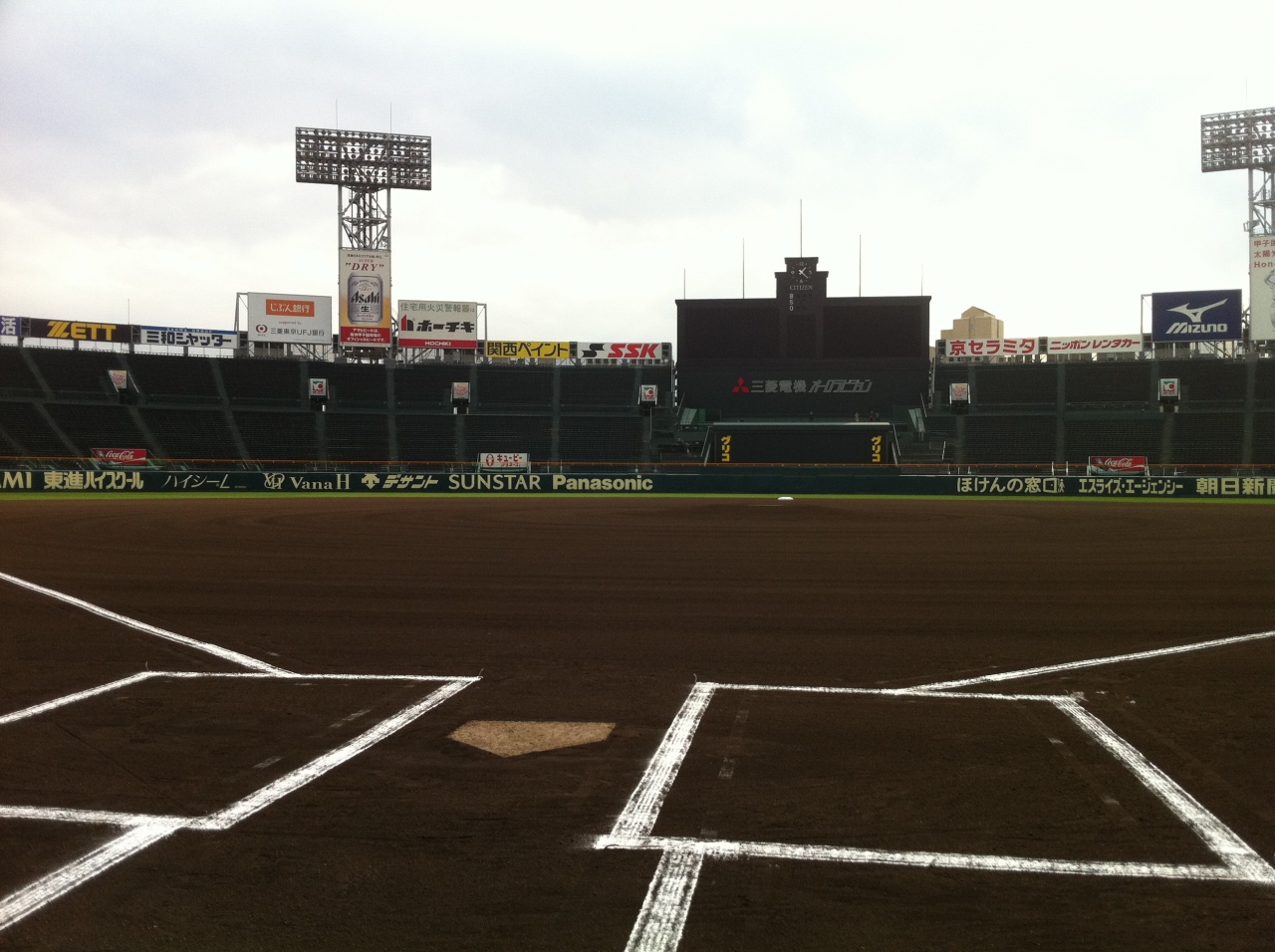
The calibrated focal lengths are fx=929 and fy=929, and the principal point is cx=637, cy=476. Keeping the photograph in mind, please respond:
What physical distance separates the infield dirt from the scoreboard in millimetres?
37393

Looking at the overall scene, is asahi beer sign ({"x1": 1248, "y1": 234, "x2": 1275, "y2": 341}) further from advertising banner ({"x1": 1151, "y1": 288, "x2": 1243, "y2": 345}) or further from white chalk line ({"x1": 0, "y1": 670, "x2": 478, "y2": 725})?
white chalk line ({"x1": 0, "y1": 670, "x2": 478, "y2": 725})

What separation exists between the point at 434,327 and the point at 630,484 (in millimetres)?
24883

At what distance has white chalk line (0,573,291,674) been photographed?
7.81m

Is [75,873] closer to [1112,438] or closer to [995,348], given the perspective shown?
[1112,438]

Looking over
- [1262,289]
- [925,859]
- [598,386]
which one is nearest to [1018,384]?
[1262,289]

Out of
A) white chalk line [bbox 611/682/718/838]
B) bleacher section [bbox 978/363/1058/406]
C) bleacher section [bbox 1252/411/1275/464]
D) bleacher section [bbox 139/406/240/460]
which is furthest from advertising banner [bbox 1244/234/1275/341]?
white chalk line [bbox 611/682/718/838]

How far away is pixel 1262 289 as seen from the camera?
5728cm

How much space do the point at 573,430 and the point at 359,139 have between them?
2409 centimetres

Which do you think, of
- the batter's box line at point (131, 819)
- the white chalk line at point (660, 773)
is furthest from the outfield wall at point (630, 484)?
the batter's box line at point (131, 819)

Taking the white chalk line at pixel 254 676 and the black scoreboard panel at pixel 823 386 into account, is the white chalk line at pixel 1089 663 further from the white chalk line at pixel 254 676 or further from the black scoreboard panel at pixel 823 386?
the black scoreboard panel at pixel 823 386

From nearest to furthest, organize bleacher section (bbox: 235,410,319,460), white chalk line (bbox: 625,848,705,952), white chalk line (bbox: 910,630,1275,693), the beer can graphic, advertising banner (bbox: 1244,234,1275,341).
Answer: white chalk line (bbox: 625,848,705,952), white chalk line (bbox: 910,630,1275,693), bleacher section (bbox: 235,410,319,460), advertising banner (bbox: 1244,234,1275,341), the beer can graphic

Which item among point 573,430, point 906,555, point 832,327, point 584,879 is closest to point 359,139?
point 573,430

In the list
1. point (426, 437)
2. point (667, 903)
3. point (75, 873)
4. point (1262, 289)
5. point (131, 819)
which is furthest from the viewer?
point (1262, 289)

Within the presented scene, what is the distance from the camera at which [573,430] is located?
5725 cm
